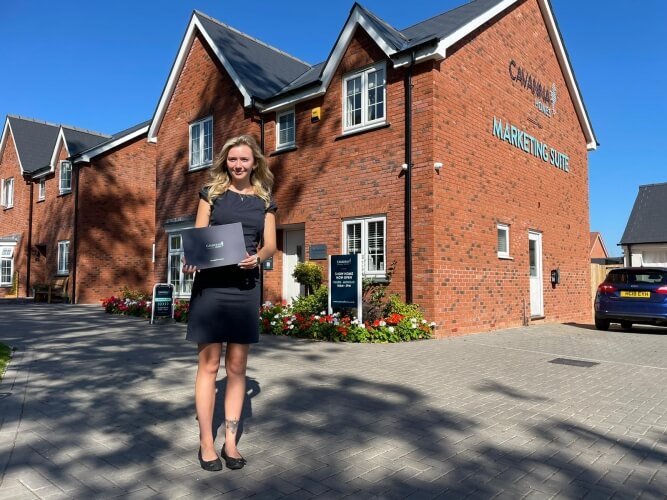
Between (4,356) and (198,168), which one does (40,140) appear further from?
(4,356)

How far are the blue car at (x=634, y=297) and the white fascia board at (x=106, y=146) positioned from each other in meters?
17.9

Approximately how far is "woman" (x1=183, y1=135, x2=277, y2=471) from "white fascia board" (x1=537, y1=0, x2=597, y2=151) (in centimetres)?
1374

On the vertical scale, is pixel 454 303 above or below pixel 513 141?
below

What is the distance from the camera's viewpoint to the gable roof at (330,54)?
1059 cm

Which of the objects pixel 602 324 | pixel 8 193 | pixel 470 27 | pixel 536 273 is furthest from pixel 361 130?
pixel 8 193

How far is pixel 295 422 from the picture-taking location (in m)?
4.18

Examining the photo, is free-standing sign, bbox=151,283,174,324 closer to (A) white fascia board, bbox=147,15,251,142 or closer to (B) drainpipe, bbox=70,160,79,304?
(A) white fascia board, bbox=147,15,251,142

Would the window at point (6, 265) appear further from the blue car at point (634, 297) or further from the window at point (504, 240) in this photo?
the blue car at point (634, 297)

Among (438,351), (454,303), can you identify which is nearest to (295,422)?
(438,351)

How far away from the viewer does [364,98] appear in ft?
37.9

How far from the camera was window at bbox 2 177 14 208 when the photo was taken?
26.3 metres

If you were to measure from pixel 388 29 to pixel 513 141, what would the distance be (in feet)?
13.0

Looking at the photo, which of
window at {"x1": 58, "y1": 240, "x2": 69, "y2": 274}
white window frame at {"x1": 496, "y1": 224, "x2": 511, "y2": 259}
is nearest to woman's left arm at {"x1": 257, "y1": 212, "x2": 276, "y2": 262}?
white window frame at {"x1": 496, "y1": 224, "x2": 511, "y2": 259}

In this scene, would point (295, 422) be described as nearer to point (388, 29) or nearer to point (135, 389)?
point (135, 389)
